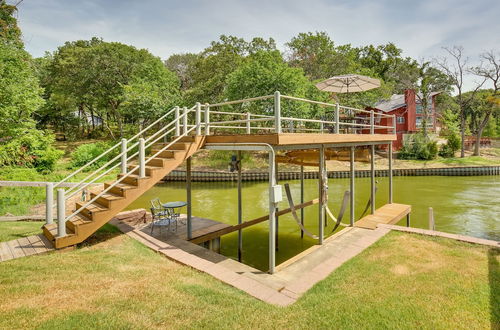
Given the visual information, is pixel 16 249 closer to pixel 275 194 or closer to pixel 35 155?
pixel 275 194

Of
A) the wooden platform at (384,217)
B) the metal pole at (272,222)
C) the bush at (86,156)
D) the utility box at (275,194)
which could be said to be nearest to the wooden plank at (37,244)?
the metal pole at (272,222)

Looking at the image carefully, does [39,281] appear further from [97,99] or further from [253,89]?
[97,99]

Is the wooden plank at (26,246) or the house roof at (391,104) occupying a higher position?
the house roof at (391,104)

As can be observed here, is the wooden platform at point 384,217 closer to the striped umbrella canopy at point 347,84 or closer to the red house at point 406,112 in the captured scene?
the striped umbrella canopy at point 347,84

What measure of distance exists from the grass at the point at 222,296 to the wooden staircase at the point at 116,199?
15.8 inches

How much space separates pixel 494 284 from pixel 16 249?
346 inches

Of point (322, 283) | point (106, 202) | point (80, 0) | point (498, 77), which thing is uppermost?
point (498, 77)

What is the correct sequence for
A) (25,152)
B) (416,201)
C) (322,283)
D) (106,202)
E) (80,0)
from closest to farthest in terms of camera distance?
(322,283) → (106,202) → (80,0) → (416,201) → (25,152)

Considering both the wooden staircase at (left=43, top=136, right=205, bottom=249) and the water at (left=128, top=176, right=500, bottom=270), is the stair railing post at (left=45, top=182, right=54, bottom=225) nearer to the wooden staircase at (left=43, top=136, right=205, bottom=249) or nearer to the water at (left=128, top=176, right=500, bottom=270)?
the wooden staircase at (left=43, top=136, right=205, bottom=249)

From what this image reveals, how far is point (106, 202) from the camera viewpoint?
240 inches

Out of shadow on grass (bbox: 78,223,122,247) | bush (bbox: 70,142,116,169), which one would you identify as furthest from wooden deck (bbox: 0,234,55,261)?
bush (bbox: 70,142,116,169)

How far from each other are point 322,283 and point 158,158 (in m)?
4.61

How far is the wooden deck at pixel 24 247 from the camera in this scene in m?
5.42

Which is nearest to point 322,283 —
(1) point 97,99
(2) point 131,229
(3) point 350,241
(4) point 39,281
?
(3) point 350,241
